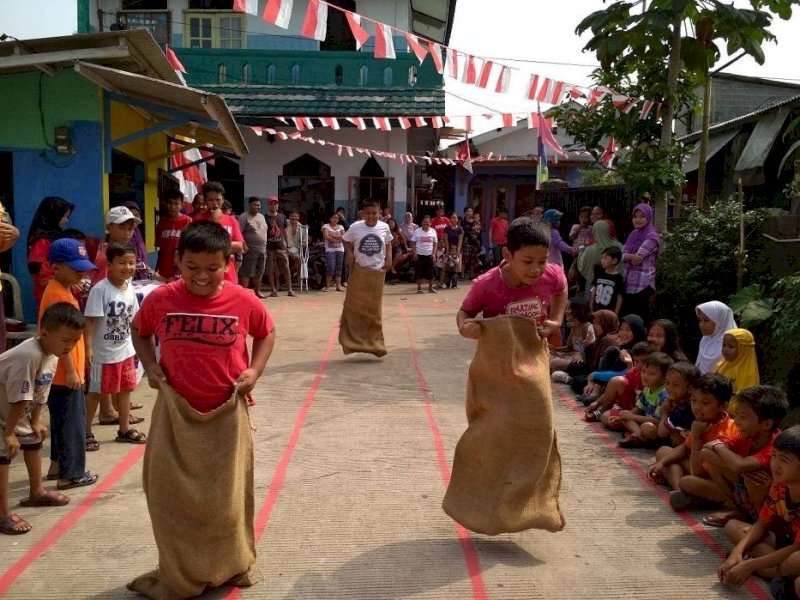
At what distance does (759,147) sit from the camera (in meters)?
12.0

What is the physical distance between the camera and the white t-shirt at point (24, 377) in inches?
155

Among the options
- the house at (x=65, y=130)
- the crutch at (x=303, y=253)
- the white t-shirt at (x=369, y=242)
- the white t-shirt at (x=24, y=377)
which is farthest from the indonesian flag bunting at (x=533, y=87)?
the white t-shirt at (x=24, y=377)

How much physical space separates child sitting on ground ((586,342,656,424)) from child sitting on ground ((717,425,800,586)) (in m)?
2.27

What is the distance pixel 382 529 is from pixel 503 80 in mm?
7995

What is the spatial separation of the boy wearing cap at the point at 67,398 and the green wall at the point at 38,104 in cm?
314

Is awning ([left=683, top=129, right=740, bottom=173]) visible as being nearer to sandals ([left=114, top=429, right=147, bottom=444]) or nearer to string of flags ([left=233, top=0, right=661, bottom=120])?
string of flags ([left=233, top=0, right=661, bottom=120])

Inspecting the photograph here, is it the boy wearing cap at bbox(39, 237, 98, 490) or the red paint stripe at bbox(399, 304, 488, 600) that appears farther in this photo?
the boy wearing cap at bbox(39, 237, 98, 490)

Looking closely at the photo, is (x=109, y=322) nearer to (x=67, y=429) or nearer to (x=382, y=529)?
(x=67, y=429)

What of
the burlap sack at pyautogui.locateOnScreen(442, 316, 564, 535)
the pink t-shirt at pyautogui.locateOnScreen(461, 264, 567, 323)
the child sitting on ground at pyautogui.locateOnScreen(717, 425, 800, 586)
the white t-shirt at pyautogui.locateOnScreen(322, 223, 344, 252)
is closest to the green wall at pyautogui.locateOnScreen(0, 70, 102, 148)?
the pink t-shirt at pyautogui.locateOnScreen(461, 264, 567, 323)

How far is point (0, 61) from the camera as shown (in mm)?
6727

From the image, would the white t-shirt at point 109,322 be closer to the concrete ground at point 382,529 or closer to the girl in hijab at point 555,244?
the concrete ground at point 382,529

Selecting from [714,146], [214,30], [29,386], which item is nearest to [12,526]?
[29,386]

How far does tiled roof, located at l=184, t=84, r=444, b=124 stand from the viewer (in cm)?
1617

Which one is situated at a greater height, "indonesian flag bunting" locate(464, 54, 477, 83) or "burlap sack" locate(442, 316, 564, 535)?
"indonesian flag bunting" locate(464, 54, 477, 83)
